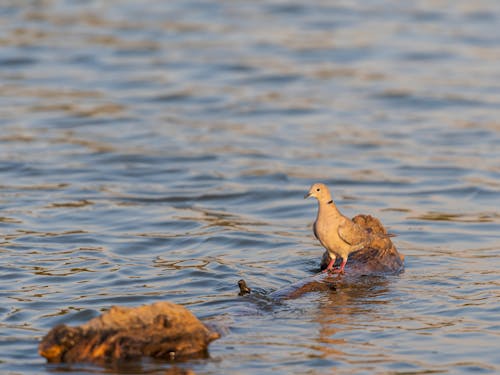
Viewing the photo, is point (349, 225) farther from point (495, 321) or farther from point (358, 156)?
point (358, 156)

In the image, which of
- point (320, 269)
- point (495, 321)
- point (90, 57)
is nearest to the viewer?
point (495, 321)

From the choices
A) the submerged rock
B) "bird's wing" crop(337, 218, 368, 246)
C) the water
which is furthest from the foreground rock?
"bird's wing" crop(337, 218, 368, 246)

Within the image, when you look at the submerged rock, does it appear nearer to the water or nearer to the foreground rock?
the water

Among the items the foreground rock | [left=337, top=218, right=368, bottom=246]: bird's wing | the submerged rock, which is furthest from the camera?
the submerged rock

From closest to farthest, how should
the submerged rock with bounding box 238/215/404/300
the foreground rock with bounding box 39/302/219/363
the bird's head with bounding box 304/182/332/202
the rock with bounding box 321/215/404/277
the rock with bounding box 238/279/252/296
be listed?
the foreground rock with bounding box 39/302/219/363, the rock with bounding box 238/279/252/296, the submerged rock with bounding box 238/215/404/300, the bird's head with bounding box 304/182/332/202, the rock with bounding box 321/215/404/277

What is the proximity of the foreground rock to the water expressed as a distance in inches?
5.4

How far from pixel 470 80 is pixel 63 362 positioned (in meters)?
12.8

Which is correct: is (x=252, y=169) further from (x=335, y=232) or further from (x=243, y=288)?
(x=243, y=288)

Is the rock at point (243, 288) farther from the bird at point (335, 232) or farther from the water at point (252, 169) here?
the bird at point (335, 232)

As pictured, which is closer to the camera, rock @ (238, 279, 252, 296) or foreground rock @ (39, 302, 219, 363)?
foreground rock @ (39, 302, 219, 363)

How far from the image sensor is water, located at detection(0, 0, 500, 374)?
7.67 m

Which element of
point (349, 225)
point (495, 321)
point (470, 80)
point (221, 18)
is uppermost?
point (221, 18)

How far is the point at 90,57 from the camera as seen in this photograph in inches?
773

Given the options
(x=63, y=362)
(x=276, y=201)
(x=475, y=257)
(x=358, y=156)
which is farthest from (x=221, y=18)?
(x=63, y=362)
